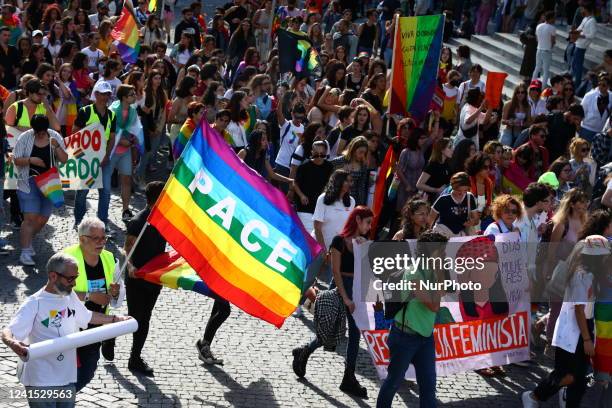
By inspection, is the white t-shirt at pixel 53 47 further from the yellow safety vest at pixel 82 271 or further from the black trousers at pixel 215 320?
the yellow safety vest at pixel 82 271

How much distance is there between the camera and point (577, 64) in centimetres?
2062

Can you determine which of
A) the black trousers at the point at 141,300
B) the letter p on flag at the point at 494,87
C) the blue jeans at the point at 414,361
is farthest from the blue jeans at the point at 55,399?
the letter p on flag at the point at 494,87

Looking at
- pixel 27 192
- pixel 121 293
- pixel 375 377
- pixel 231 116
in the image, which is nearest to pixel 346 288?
pixel 375 377

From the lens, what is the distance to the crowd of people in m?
8.53

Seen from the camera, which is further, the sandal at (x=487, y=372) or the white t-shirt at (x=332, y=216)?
the white t-shirt at (x=332, y=216)

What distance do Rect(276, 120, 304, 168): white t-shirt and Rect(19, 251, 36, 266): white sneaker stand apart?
132 inches

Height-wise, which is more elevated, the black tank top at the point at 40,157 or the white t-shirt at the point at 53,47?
the black tank top at the point at 40,157

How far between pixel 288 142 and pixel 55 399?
6872mm

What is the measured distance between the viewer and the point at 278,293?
847cm

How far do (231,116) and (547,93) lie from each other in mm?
5859

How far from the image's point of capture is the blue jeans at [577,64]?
→ 2048 cm

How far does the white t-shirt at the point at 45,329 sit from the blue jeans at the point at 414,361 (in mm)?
2341

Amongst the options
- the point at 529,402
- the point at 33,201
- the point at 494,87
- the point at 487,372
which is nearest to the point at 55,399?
the point at 529,402

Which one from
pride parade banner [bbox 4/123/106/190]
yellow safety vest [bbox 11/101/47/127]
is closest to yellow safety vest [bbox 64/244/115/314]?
pride parade banner [bbox 4/123/106/190]
